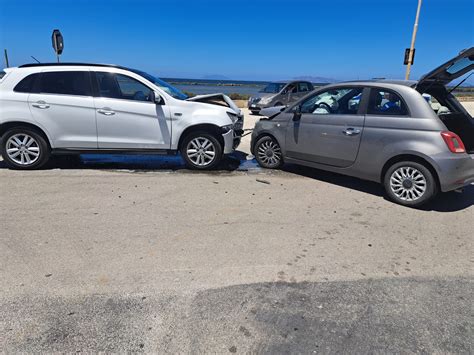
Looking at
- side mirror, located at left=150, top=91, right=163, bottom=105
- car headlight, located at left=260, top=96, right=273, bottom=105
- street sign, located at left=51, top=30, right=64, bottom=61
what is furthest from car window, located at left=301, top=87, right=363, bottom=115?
car headlight, located at left=260, top=96, right=273, bottom=105

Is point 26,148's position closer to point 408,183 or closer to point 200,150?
point 200,150

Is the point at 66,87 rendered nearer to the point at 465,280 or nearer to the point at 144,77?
the point at 144,77

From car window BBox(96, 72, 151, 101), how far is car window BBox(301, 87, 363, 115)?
9.64 ft

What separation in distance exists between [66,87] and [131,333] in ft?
17.7

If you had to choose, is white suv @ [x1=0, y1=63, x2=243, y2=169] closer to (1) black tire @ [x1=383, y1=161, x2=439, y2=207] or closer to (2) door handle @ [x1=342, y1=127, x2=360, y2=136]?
(2) door handle @ [x1=342, y1=127, x2=360, y2=136]

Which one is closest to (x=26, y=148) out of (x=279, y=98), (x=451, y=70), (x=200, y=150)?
(x=200, y=150)

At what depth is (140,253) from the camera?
3.66 meters

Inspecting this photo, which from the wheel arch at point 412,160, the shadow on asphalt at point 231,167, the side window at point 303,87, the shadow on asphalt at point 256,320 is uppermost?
the side window at point 303,87

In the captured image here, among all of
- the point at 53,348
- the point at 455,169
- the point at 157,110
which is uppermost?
the point at 157,110

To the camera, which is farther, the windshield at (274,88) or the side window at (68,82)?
the windshield at (274,88)

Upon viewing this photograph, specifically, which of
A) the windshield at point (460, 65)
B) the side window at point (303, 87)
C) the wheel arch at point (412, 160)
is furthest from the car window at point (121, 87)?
the side window at point (303, 87)

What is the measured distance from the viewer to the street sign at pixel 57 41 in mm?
10141

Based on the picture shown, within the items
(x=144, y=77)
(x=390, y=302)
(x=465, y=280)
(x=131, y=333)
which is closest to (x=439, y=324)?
(x=390, y=302)

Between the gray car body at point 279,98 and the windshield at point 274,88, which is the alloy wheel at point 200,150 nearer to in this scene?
the gray car body at point 279,98
